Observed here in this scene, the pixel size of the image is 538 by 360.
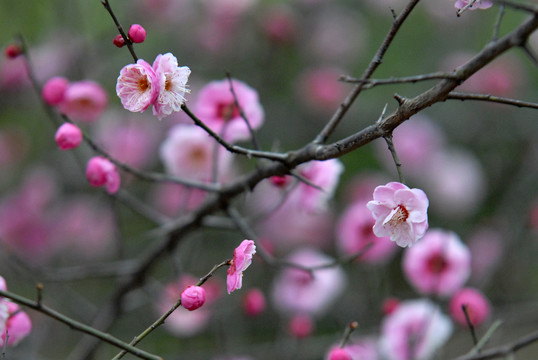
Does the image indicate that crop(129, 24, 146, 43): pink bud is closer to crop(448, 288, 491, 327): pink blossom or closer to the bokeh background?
crop(448, 288, 491, 327): pink blossom

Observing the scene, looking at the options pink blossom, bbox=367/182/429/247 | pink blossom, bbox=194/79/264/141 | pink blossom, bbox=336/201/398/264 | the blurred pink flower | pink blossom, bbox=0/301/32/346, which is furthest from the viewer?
the blurred pink flower

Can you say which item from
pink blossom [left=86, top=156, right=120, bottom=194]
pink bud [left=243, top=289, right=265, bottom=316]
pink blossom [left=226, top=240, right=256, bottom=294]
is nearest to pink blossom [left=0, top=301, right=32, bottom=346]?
pink blossom [left=86, top=156, right=120, bottom=194]

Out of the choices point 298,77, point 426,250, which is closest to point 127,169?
point 426,250

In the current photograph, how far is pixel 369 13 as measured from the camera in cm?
294

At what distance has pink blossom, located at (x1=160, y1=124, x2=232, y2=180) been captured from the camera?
1.23 meters

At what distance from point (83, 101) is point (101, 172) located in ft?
1.12

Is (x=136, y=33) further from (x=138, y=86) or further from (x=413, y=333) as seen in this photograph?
(x=413, y=333)

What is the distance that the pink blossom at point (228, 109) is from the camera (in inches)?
41.6

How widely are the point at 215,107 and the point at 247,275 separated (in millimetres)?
1070

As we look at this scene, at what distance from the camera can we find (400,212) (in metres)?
0.69

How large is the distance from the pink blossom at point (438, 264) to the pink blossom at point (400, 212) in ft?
2.13

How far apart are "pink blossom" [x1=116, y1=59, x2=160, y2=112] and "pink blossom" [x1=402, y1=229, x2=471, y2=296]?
851mm

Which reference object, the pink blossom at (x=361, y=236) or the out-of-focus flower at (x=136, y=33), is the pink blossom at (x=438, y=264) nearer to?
the pink blossom at (x=361, y=236)

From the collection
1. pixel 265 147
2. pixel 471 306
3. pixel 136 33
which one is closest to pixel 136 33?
pixel 136 33
